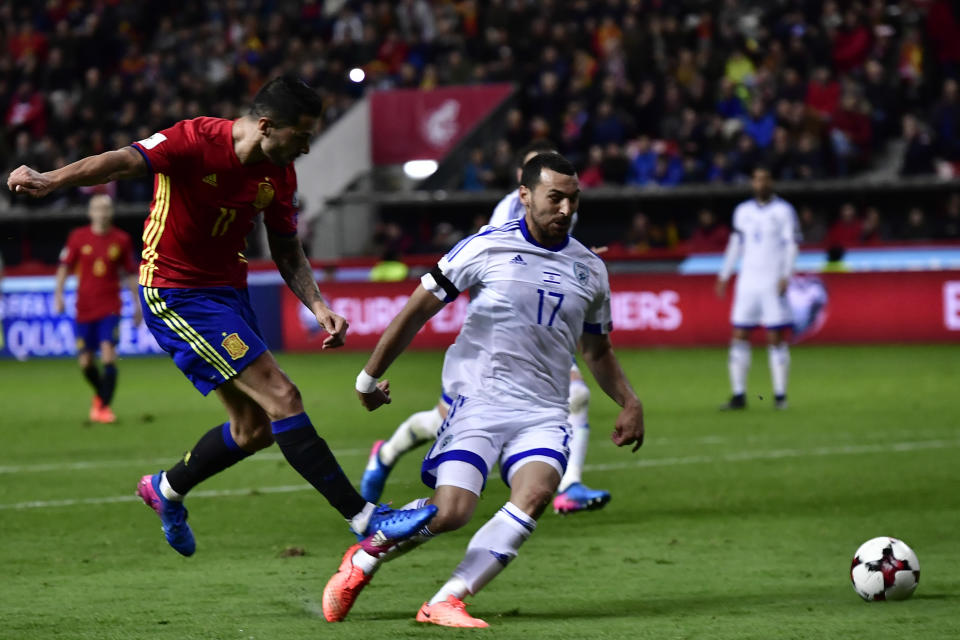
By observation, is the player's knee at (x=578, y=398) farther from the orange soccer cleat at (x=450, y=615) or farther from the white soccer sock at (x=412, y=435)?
the orange soccer cleat at (x=450, y=615)

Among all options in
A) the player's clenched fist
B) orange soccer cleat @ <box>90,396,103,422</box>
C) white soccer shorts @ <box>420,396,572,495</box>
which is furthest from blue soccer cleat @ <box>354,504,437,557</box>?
orange soccer cleat @ <box>90,396,103,422</box>

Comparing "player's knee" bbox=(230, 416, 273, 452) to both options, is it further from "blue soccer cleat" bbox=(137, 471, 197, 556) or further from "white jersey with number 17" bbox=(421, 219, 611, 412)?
"white jersey with number 17" bbox=(421, 219, 611, 412)

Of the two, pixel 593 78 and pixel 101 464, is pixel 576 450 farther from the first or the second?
pixel 593 78

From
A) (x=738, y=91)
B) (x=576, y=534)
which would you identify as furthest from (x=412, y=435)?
(x=738, y=91)

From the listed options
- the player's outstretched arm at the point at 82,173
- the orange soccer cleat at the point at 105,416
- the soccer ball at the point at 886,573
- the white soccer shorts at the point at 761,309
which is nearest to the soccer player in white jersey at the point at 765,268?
the white soccer shorts at the point at 761,309

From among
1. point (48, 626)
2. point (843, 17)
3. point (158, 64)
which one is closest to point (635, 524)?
point (48, 626)

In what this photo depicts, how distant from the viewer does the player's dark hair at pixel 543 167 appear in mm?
5953

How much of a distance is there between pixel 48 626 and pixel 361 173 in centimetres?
2213

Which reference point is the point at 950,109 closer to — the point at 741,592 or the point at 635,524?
the point at 635,524

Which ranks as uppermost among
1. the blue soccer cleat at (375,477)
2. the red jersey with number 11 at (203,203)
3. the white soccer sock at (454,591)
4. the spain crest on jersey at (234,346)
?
the red jersey with number 11 at (203,203)

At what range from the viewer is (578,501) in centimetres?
880

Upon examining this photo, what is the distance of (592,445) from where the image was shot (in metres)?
12.4

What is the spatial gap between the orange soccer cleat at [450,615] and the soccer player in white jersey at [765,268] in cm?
972

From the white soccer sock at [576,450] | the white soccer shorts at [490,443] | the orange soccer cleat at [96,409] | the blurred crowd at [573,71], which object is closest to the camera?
the white soccer shorts at [490,443]
